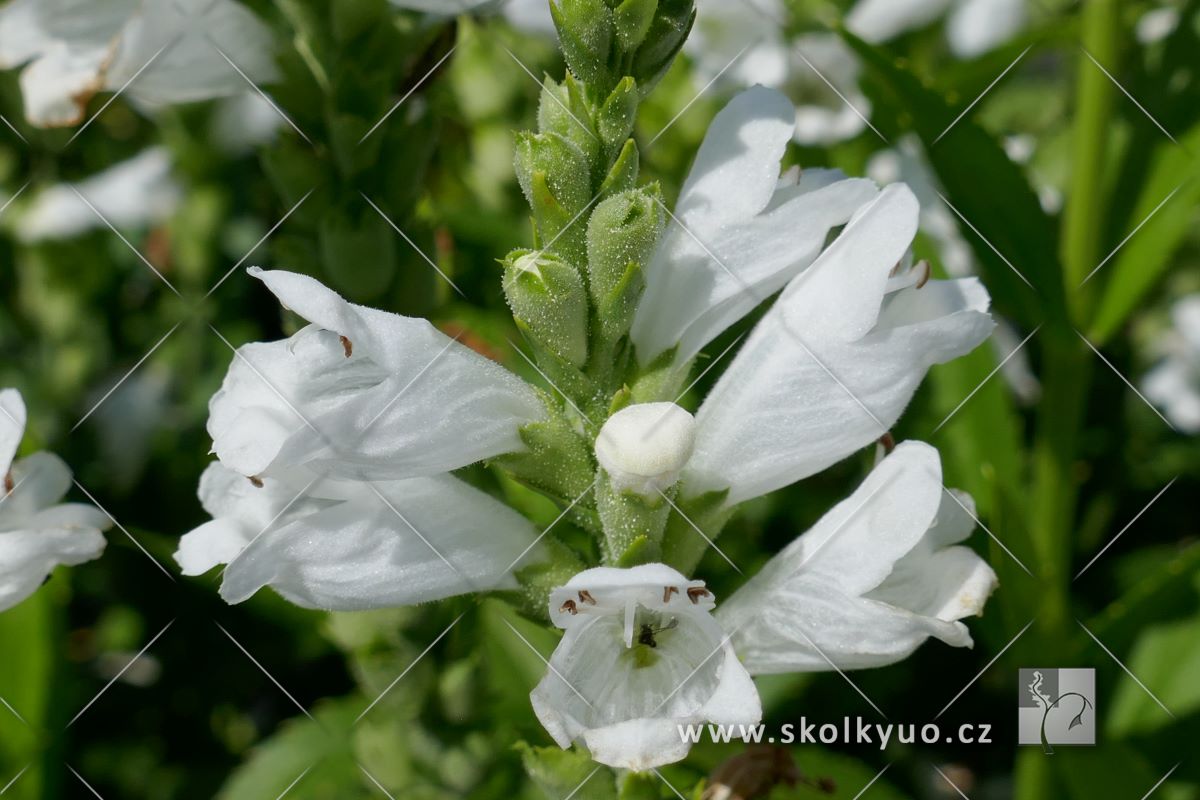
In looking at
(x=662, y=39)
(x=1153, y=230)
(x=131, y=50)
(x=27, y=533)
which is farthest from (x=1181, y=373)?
(x=27, y=533)

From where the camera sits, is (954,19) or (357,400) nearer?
(357,400)

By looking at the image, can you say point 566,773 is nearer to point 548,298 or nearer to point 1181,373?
point 548,298

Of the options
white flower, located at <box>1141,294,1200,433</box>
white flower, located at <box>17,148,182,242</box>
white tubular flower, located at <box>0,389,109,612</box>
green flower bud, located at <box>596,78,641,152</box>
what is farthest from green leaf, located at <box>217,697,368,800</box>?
white flower, located at <box>1141,294,1200,433</box>

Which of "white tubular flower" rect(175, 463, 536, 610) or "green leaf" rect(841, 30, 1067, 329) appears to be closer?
"white tubular flower" rect(175, 463, 536, 610)

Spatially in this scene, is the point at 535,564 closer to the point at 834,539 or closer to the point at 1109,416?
the point at 834,539

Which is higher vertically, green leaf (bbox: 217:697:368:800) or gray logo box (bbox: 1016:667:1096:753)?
gray logo box (bbox: 1016:667:1096:753)

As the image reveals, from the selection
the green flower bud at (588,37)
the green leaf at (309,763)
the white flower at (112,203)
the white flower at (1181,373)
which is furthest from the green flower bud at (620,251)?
the white flower at (1181,373)

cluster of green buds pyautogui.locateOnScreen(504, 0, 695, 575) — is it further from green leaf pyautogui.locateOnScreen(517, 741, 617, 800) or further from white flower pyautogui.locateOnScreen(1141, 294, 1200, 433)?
white flower pyautogui.locateOnScreen(1141, 294, 1200, 433)

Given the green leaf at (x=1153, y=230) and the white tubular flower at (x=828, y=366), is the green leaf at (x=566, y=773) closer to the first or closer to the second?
the white tubular flower at (x=828, y=366)
